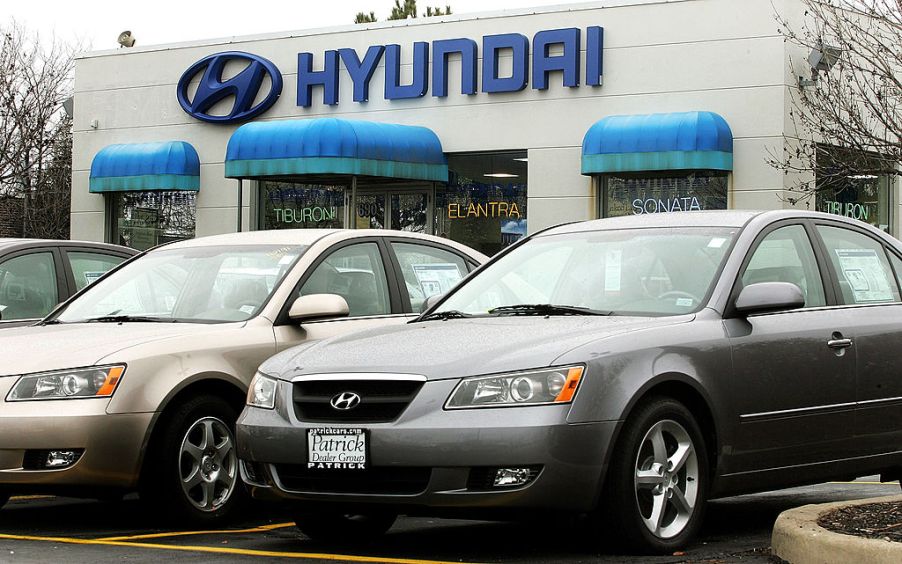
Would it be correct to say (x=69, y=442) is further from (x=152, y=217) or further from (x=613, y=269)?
(x=152, y=217)

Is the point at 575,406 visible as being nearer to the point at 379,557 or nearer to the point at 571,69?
the point at 379,557

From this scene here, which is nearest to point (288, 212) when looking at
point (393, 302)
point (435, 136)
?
point (435, 136)

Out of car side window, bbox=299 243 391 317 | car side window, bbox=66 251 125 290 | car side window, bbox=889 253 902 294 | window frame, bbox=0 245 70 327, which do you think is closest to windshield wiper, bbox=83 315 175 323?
car side window, bbox=299 243 391 317

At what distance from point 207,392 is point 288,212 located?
17.5 metres

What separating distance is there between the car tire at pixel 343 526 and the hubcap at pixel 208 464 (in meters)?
0.76

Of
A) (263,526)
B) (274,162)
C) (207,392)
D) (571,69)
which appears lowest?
(263,526)

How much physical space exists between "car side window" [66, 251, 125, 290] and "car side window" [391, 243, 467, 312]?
2449 millimetres

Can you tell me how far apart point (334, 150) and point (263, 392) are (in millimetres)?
15703

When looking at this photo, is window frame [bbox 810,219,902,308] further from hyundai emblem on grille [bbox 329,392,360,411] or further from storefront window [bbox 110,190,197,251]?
storefront window [bbox 110,190,197,251]

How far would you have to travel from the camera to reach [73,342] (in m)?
7.77

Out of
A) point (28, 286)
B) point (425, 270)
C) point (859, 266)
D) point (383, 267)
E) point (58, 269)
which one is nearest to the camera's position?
point (859, 266)

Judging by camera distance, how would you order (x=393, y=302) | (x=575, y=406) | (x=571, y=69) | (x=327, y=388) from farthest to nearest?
(x=571, y=69), (x=393, y=302), (x=327, y=388), (x=575, y=406)

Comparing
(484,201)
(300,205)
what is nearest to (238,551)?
(484,201)

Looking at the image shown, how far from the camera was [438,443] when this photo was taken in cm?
598
